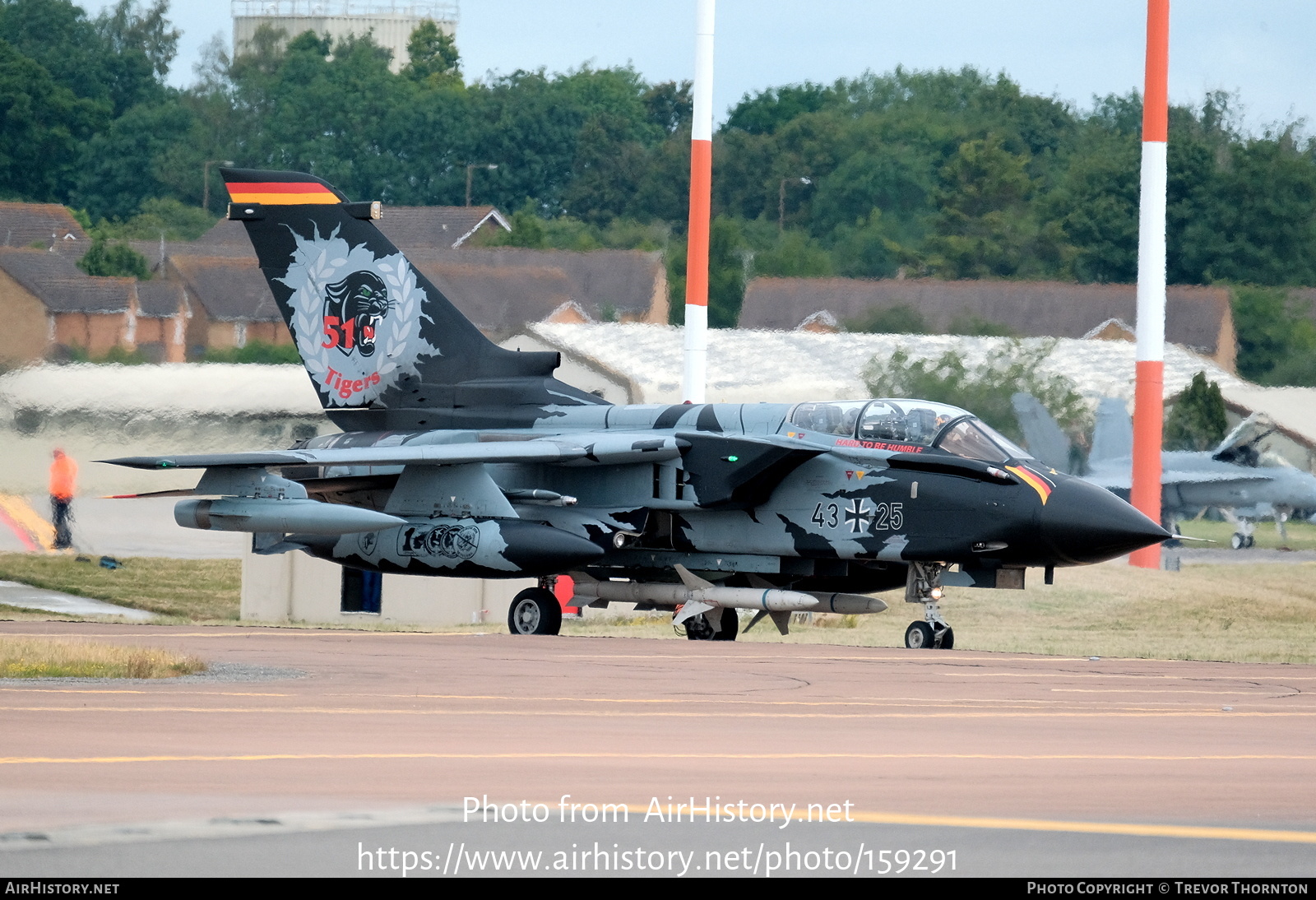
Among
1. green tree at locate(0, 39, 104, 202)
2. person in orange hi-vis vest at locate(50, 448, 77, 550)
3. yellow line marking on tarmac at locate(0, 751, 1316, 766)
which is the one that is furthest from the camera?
green tree at locate(0, 39, 104, 202)

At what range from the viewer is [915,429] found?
19016 mm

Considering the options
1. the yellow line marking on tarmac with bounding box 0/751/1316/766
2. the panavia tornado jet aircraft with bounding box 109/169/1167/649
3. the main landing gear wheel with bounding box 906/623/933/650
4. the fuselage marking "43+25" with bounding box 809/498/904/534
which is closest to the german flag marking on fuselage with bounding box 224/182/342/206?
the panavia tornado jet aircraft with bounding box 109/169/1167/649

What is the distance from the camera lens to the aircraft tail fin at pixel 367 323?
72.6 feet

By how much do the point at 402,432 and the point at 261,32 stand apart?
6654 centimetres

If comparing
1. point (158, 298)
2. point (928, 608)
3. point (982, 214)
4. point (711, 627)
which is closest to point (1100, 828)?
point (928, 608)

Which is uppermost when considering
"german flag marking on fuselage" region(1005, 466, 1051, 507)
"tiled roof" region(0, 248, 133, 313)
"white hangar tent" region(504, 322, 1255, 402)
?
"tiled roof" region(0, 248, 133, 313)

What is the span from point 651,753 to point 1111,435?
29.6 m

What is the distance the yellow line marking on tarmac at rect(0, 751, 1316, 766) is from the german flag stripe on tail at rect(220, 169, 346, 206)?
48.5 feet

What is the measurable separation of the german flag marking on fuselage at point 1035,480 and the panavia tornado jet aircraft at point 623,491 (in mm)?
25

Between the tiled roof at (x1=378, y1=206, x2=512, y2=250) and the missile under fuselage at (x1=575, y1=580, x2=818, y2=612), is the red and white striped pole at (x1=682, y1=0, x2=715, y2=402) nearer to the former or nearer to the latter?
the missile under fuselage at (x1=575, y1=580, x2=818, y2=612)

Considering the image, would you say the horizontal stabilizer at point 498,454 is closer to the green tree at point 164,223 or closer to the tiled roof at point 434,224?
the green tree at point 164,223

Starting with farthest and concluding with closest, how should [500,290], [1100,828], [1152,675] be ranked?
[500,290] → [1152,675] → [1100,828]

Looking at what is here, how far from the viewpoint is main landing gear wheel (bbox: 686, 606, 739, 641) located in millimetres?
20656

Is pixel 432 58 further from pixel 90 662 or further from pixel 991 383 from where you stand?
pixel 90 662
